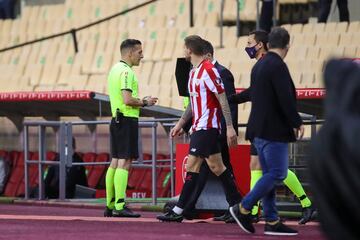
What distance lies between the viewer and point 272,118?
32.4 feet

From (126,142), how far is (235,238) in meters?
3.51

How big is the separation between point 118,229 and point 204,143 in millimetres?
1365

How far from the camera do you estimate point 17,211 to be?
49.6ft

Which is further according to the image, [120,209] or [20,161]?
[20,161]

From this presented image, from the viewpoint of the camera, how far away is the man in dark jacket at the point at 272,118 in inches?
387

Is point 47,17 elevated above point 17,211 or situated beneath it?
elevated above

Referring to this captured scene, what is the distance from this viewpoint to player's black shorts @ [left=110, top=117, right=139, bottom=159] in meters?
13.1

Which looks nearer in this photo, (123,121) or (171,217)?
(171,217)

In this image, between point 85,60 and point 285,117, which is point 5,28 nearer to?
point 85,60

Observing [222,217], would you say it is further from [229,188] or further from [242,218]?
Answer: [242,218]

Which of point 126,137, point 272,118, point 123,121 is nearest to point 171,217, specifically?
point 126,137

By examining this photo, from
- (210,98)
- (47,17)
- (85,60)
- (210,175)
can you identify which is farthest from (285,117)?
(47,17)

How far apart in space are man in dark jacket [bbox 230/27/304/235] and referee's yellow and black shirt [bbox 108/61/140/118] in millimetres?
3126

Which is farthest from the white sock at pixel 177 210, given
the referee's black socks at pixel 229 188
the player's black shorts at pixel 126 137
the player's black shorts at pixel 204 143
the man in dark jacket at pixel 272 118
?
the man in dark jacket at pixel 272 118
